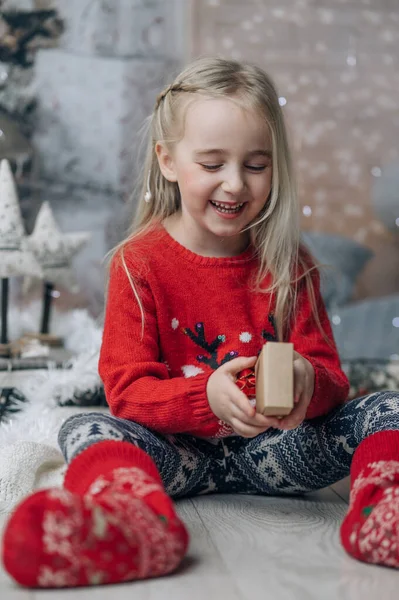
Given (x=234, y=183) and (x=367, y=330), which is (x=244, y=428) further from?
(x=367, y=330)

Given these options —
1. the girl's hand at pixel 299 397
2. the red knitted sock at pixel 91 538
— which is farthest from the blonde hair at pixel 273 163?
the red knitted sock at pixel 91 538

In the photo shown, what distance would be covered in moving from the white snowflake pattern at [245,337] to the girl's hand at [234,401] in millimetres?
190

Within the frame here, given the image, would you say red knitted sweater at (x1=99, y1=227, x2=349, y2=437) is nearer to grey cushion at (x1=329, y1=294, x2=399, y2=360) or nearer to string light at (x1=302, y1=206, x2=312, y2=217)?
grey cushion at (x1=329, y1=294, x2=399, y2=360)

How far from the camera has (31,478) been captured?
119 centimetres

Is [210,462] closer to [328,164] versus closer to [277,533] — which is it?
[277,533]

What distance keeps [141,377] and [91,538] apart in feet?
1.21

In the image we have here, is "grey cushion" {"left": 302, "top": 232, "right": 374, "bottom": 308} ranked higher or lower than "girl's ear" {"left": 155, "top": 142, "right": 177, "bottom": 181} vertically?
lower

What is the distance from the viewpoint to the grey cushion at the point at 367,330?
7.82 feet

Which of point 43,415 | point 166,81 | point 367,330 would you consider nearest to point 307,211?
point 367,330

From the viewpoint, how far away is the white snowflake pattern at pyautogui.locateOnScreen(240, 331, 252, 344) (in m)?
1.23

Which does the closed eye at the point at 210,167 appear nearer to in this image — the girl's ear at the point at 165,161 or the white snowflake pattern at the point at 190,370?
the girl's ear at the point at 165,161

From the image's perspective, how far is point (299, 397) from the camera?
1.04 meters

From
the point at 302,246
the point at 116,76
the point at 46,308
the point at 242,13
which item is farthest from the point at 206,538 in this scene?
the point at 242,13

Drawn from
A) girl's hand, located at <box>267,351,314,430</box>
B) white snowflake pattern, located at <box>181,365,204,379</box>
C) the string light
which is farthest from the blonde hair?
the string light
